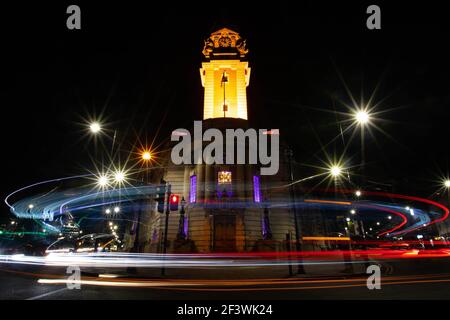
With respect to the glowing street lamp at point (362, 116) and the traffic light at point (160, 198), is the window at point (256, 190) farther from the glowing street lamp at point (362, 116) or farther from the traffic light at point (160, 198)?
the glowing street lamp at point (362, 116)

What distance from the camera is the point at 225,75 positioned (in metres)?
47.9

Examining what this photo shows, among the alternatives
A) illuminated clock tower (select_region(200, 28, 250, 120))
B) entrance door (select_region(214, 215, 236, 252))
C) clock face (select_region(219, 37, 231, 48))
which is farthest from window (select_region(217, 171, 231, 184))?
clock face (select_region(219, 37, 231, 48))

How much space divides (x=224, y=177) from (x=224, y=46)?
25.5m

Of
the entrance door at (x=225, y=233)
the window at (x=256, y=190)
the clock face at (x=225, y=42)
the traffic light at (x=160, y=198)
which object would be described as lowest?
the traffic light at (x=160, y=198)

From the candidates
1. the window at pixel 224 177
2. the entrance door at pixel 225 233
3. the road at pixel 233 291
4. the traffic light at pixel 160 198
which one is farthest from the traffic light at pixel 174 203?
the window at pixel 224 177

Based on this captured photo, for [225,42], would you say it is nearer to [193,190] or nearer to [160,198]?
[193,190]

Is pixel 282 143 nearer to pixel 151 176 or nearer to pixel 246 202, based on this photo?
pixel 246 202

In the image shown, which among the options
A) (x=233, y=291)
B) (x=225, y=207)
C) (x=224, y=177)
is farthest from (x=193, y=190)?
(x=233, y=291)

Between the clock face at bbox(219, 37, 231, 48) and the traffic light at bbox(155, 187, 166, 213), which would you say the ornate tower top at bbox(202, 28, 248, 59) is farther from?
the traffic light at bbox(155, 187, 166, 213)

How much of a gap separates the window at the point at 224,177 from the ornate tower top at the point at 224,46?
22545 millimetres

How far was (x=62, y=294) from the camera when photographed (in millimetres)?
8945

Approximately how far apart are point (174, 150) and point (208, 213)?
541 inches

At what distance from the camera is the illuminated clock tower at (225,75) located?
4731 cm

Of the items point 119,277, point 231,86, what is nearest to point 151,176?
point 231,86
